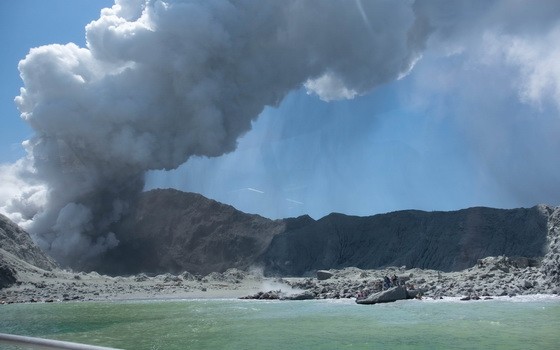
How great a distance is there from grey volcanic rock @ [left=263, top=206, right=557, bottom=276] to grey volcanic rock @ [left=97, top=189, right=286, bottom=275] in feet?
22.1

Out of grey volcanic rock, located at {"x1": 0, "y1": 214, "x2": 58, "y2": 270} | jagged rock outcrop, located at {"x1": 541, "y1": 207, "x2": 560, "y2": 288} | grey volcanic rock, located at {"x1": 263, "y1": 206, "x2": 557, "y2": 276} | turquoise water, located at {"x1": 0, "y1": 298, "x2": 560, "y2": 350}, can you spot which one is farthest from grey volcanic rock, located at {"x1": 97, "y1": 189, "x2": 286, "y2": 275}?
turquoise water, located at {"x1": 0, "y1": 298, "x2": 560, "y2": 350}

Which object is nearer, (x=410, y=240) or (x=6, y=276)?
(x=6, y=276)

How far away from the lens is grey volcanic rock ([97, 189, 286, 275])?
106438 millimetres

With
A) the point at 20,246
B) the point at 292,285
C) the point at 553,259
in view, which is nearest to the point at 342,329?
the point at 553,259

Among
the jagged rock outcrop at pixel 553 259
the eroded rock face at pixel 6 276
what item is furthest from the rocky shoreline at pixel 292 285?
the eroded rock face at pixel 6 276

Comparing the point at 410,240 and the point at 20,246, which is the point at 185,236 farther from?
the point at 410,240

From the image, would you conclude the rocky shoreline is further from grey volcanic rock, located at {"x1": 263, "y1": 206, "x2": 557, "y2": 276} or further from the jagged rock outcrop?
grey volcanic rock, located at {"x1": 263, "y1": 206, "x2": 557, "y2": 276}

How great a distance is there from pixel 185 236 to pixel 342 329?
3850 inches

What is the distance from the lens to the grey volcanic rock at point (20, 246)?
76.6 metres

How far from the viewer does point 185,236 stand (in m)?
117

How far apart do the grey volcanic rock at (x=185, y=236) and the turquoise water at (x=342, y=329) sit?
7492 cm

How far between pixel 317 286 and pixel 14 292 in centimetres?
3317

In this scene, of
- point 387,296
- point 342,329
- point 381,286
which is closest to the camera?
point 342,329

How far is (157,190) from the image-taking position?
122 metres
